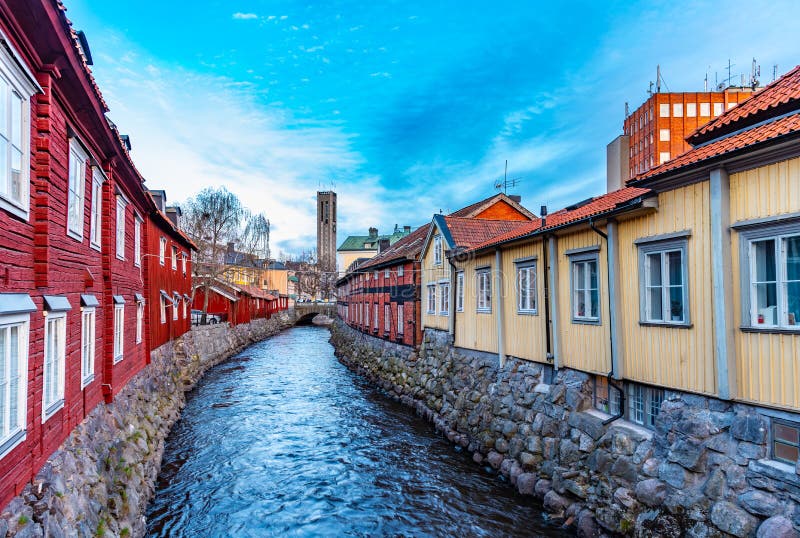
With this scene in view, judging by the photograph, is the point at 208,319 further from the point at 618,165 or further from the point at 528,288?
the point at 618,165

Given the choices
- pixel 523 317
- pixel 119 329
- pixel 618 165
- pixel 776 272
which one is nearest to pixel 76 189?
pixel 119 329

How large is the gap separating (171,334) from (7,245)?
57.0 ft

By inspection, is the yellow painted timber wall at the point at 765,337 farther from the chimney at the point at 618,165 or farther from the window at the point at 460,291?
the window at the point at 460,291

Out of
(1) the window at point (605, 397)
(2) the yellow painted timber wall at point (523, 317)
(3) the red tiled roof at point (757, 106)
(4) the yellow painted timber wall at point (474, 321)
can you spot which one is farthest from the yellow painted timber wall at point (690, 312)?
(4) the yellow painted timber wall at point (474, 321)

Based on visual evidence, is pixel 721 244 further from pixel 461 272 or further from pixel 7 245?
pixel 461 272

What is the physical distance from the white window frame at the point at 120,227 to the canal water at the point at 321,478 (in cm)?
558

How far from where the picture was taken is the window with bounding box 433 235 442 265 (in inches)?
750

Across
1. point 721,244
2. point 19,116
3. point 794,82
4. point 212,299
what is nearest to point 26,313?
point 19,116

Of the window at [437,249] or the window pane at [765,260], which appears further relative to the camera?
the window at [437,249]

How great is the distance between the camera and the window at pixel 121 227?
38.2 feet

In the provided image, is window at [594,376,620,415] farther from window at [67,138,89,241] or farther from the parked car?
the parked car

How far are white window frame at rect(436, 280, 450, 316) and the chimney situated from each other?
6.72m

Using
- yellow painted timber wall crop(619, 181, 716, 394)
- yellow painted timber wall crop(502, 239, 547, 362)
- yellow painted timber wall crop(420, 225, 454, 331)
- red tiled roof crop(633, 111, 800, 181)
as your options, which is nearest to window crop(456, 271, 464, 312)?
yellow painted timber wall crop(420, 225, 454, 331)

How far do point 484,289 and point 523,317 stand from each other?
103 inches
